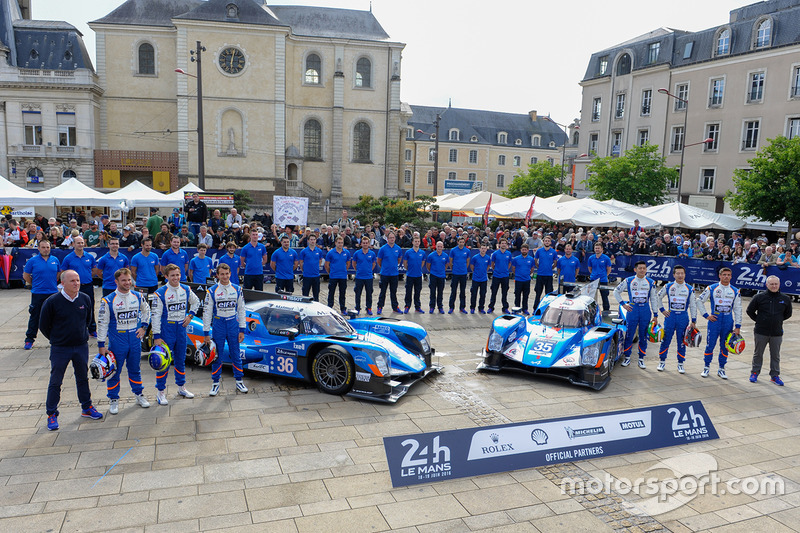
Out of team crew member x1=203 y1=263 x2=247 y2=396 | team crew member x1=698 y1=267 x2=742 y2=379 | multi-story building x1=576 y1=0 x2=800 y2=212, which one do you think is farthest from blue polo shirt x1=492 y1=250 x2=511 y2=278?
multi-story building x1=576 y1=0 x2=800 y2=212

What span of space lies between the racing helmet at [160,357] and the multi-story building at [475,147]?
6464 cm

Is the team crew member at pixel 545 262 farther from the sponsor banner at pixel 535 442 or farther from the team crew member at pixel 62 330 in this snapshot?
the team crew member at pixel 62 330

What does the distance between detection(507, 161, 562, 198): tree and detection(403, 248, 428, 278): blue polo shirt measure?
44.6m

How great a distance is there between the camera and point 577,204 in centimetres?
2388

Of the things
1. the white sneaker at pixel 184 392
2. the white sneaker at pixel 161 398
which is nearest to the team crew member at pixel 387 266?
the white sneaker at pixel 184 392

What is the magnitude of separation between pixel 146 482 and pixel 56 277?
657cm

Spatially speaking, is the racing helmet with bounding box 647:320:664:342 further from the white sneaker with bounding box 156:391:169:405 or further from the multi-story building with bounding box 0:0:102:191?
the multi-story building with bounding box 0:0:102:191

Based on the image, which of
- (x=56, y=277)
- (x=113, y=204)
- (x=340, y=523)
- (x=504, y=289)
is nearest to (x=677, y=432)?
(x=340, y=523)

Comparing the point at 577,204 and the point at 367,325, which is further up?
the point at 577,204

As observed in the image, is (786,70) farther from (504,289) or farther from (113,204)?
(113,204)

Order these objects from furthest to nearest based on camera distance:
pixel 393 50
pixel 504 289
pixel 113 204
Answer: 1. pixel 393 50
2. pixel 113 204
3. pixel 504 289

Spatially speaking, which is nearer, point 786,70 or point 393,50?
point 786,70

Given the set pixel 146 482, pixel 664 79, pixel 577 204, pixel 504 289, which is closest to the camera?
pixel 146 482

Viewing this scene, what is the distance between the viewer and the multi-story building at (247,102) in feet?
140
